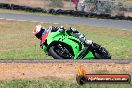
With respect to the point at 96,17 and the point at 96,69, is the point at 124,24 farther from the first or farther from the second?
the point at 96,69

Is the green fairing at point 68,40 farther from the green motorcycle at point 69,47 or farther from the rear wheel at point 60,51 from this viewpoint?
the rear wheel at point 60,51

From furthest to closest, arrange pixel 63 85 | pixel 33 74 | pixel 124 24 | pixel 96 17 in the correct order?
pixel 96 17, pixel 124 24, pixel 33 74, pixel 63 85

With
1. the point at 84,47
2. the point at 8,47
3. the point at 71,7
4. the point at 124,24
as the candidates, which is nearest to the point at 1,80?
the point at 84,47

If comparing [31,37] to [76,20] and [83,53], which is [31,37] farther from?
[83,53]

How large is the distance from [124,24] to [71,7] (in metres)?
8.61

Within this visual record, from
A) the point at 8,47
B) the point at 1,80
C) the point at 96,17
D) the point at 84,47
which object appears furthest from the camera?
the point at 96,17

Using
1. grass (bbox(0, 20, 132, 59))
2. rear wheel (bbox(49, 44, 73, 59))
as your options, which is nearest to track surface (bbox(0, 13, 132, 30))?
grass (bbox(0, 20, 132, 59))

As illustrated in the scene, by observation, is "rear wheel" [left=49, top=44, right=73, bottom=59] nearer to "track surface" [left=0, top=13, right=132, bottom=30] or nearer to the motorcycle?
the motorcycle

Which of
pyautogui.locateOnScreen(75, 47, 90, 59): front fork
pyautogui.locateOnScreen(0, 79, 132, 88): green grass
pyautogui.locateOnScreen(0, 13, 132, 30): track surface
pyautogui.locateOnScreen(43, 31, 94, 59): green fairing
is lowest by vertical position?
pyautogui.locateOnScreen(0, 13, 132, 30): track surface

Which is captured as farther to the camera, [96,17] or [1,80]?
[96,17]

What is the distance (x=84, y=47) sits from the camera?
13539 millimetres

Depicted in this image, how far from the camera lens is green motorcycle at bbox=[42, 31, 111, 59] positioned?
1309 cm

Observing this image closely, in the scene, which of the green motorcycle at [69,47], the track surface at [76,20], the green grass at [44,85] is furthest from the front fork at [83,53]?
the track surface at [76,20]

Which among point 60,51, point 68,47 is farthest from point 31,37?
point 60,51
